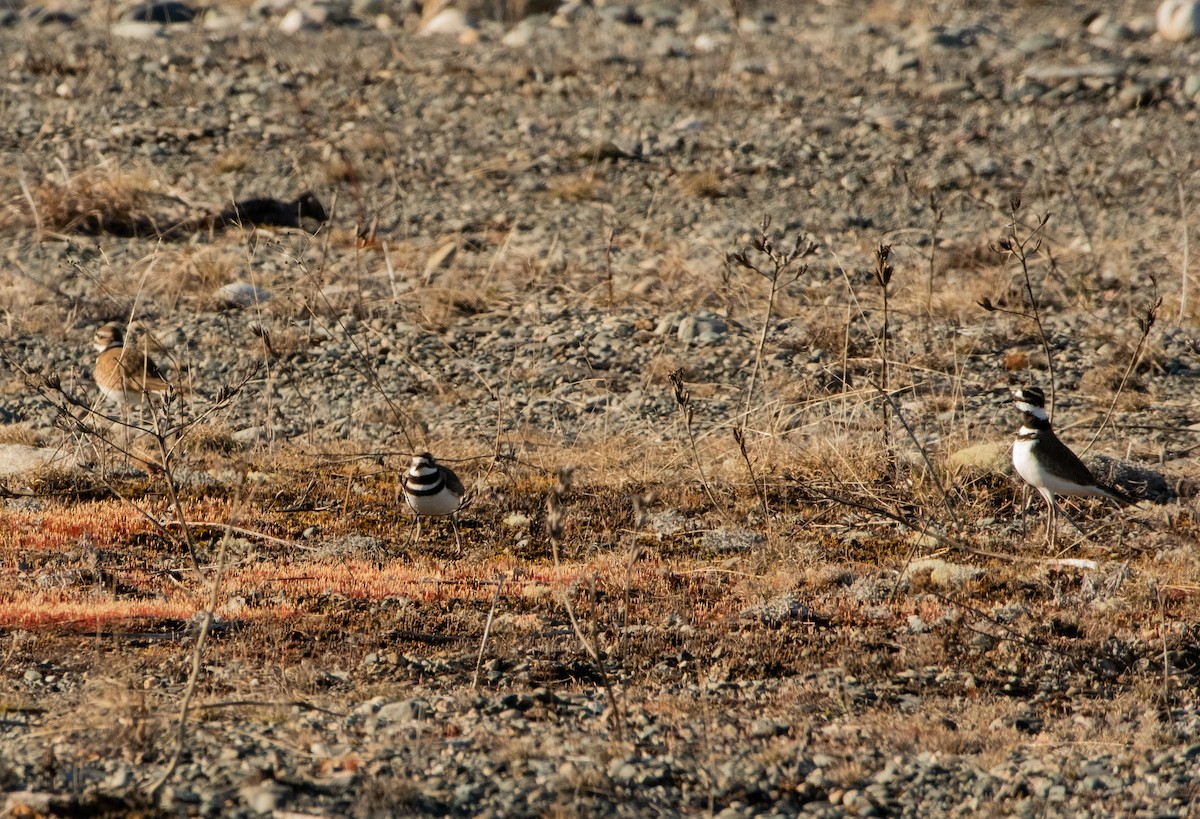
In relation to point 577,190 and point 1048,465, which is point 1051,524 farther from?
point 577,190

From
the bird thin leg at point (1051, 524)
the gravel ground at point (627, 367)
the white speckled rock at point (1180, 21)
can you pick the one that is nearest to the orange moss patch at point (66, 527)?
the gravel ground at point (627, 367)

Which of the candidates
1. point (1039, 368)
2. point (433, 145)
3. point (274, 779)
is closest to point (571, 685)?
point (274, 779)

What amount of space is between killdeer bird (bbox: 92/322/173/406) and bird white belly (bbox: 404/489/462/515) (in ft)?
8.82

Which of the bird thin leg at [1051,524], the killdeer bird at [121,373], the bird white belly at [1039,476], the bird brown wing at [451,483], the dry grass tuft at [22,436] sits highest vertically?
the bird white belly at [1039,476]

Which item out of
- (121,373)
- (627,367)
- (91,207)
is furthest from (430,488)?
(91,207)

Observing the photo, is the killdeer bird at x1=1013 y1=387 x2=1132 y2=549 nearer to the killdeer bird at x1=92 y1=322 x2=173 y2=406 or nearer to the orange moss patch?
the orange moss patch

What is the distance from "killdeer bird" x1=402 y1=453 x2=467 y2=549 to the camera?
8195 mm

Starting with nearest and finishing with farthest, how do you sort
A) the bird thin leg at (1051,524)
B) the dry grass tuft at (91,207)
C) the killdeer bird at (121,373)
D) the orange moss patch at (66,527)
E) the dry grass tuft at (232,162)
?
the orange moss patch at (66,527) → the bird thin leg at (1051,524) → the killdeer bird at (121,373) → the dry grass tuft at (91,207) → the dry grass tuft at (232,162)

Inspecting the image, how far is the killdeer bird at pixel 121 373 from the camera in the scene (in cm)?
1042

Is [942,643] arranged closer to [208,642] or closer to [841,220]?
[208,642]

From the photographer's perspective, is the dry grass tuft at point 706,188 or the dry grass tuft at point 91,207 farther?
the dry grass tuft at point 706,188

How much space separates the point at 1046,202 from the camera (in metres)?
17.8

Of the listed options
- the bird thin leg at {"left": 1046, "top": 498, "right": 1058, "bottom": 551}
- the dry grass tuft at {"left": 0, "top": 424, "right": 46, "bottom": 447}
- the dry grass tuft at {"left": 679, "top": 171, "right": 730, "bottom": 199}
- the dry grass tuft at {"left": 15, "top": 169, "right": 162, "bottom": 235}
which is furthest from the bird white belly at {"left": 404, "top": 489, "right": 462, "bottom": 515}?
the dry grass tuft at {"left": 679, "top": 171, "right": 730, "bottom": 199}

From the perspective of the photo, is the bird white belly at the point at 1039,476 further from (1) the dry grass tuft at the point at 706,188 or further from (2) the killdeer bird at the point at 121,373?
(1) the dry grass tuft at the point at 706,188
